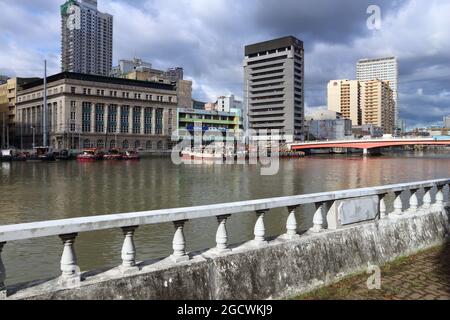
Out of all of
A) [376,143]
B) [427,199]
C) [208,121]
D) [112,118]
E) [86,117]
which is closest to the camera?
[427,199]

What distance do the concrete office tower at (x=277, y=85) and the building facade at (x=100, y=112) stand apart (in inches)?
2104

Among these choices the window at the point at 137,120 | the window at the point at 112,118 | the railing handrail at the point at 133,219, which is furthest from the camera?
the window at the point at 137,120

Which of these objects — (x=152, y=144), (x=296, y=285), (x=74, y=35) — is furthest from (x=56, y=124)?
(x=296, y=285)

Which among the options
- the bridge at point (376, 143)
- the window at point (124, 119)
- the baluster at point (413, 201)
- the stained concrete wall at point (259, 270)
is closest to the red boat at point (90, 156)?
the window at point (124, 119)

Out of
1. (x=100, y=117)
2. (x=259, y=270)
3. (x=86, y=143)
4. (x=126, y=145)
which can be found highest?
(x=100, y=117)

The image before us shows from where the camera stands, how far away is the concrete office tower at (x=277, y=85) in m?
176

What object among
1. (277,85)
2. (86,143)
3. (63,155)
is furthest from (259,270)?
(277,85)

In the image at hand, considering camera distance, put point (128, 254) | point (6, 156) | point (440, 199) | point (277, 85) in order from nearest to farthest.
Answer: point (128, 254)
point (440, 199)
point (6, 156)
point (277, 85)

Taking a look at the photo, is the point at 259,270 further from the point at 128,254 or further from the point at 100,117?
the point at 100,117

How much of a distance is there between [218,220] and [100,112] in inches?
4647

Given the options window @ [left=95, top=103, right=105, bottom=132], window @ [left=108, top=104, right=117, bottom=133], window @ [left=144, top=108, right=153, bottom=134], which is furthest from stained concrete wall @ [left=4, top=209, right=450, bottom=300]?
window @ [left=144, top=108, right=153, bottom=134]

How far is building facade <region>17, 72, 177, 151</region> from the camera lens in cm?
10950

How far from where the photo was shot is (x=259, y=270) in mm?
5504

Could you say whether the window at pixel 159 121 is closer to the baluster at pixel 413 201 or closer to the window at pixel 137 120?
the window at pixel 137 120
